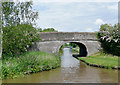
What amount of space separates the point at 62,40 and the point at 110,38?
603 cm

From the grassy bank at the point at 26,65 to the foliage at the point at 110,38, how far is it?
9.03m

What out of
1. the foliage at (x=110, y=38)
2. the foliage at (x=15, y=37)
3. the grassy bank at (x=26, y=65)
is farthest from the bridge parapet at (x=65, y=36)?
the grassy bank at (x=26, y=65)

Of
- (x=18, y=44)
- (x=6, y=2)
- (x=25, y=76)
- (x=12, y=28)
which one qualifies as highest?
(x=6, y=2)

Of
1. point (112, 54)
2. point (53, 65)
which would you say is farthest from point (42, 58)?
point (112, 54)

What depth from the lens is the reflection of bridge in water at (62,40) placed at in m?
22.0

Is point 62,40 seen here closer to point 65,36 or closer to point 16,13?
point 65,36

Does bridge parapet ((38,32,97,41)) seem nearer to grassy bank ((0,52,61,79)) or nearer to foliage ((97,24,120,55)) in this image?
foliage ((97,24,120,55))

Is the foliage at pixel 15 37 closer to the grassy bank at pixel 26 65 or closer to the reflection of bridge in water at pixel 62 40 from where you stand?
the grassy bank at pixel 26 65

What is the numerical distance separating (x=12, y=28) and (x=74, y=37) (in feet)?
33.0

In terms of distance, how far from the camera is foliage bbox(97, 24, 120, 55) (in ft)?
68.5

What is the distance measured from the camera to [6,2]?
15203 millimetres

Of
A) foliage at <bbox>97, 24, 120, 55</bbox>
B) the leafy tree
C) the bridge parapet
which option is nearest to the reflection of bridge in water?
the bridge parapet

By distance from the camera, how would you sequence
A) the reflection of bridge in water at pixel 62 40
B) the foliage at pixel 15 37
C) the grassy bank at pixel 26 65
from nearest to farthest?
the grassy bank at pixel 26 65
the foliage at pixel 15 37
the reflection of bridge in water at pixel 62 40

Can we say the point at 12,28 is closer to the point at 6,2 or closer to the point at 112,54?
the point at 6,2
